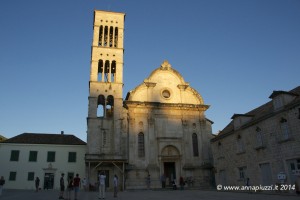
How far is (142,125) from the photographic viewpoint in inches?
1282

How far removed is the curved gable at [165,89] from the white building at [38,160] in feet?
37.2

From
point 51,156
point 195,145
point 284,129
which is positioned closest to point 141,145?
point 195,145

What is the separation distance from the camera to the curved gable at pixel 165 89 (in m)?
34.1

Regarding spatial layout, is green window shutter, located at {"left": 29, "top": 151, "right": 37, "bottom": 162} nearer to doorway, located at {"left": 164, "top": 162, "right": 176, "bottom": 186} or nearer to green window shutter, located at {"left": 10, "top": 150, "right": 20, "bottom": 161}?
green window shutter, located at {"left": 10, "top": 150, "right": 20, "bottom": 161}

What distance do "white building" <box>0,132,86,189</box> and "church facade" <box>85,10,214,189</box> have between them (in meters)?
7.62

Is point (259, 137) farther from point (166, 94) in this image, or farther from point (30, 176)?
point (30, 176)

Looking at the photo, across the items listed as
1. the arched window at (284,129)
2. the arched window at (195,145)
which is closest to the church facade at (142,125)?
the arched window at (195,145)

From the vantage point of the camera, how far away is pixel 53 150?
117ft

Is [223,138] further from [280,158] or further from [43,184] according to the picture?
[43,184]

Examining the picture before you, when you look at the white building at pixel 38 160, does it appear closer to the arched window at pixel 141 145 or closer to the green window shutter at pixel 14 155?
the green window shutter at pixel 14 155

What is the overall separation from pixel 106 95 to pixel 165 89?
8.05 m

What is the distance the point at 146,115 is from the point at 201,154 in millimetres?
8588

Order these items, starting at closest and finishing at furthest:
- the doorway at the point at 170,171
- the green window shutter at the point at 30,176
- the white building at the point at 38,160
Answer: the doorway at the point at 170,171 < the white building at the point at 38,160 < the green window shutter at the point at 30,176

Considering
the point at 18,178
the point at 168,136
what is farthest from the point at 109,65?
the point at 18,178
